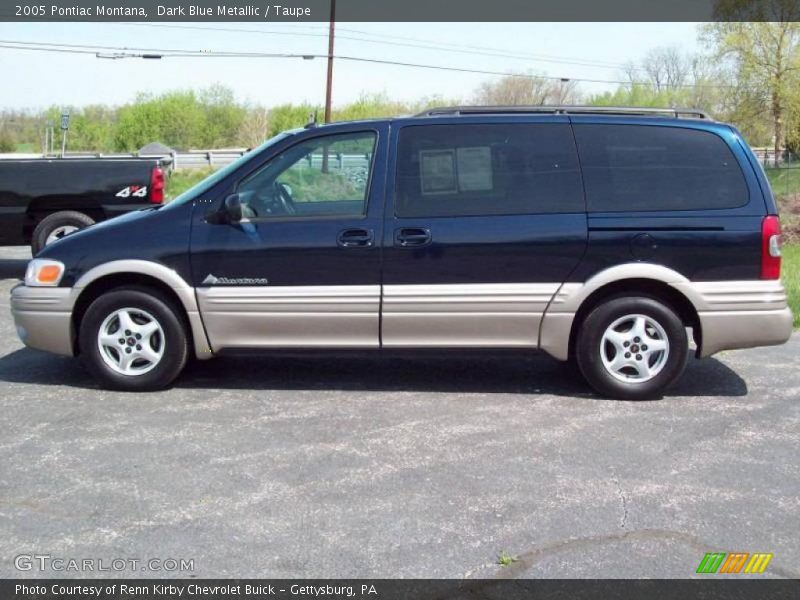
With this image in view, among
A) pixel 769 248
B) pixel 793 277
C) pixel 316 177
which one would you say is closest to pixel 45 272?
pixel 316 177

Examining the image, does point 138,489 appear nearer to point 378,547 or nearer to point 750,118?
point 378,547

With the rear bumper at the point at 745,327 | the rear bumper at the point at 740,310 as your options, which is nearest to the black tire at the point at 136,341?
the rear bumper at the point at 740,310

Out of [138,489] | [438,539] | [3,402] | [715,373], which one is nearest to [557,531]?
[438,539]

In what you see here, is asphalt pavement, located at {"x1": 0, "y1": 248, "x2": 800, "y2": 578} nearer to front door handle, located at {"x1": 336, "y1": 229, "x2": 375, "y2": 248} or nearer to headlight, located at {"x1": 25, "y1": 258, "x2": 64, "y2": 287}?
headlight, located at {"x1": 25, "y1": 258, "x2": 64, "y2": 287}

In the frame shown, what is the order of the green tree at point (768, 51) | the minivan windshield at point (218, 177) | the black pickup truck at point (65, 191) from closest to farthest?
the minivan windshield at point (218, 177), the black pickup truck at point (65, 191), the green tree at point (768, 51)

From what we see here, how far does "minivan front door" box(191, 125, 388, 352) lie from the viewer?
5703mm

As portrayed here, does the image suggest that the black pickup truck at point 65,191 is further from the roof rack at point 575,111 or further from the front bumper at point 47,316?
the roof rack at point 575,111

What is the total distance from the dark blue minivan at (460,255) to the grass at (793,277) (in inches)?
139

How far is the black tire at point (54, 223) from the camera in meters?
10.8

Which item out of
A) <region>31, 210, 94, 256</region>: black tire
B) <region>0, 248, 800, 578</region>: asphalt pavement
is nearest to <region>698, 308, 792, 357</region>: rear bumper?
<region>0, 248, 800, 578</region>: asphalt pavement

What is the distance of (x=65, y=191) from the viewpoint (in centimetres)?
1095

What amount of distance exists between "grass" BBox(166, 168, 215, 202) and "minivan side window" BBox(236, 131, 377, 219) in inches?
820
